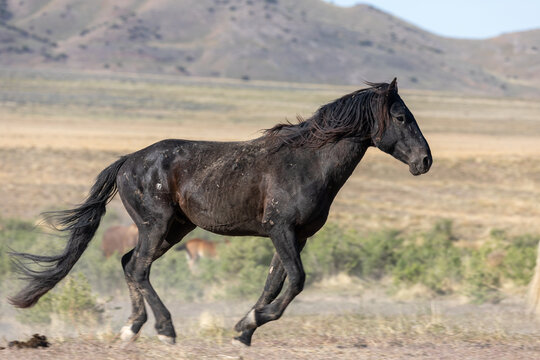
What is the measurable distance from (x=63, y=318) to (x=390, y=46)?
445 ft

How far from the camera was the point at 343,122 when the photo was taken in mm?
6867

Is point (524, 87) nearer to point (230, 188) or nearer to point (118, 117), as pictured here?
point (118, 117)

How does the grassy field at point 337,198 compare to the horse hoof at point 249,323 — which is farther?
the grassy field at point 337,198

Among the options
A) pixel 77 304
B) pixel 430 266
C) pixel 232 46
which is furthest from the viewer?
pixel 232 46

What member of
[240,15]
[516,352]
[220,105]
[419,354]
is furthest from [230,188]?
[240,15]

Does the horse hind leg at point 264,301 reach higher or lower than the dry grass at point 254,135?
lower

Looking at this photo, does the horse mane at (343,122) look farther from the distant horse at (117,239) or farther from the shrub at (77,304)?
the distant horse at (117,239)

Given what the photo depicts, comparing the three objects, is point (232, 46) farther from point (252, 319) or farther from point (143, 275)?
point (252, 319)

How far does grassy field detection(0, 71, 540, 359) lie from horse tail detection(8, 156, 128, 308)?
550mm

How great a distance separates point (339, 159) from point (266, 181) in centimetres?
62

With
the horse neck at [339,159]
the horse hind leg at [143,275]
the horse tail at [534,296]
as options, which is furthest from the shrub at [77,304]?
the horse tail at [534,296]

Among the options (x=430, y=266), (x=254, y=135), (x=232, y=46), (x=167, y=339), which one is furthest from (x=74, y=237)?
(x=232, y=46)

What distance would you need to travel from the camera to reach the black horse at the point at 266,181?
6562 mm

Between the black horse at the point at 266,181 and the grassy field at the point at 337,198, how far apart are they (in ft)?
2.02
